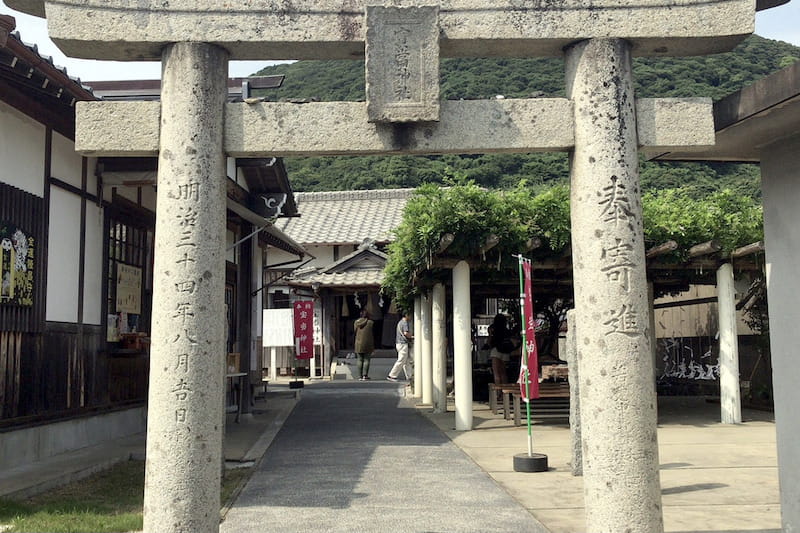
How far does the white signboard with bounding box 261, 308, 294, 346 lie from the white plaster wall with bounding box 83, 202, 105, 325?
25.2 ft

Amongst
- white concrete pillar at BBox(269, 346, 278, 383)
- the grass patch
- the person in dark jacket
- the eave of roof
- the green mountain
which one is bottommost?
the grass patch

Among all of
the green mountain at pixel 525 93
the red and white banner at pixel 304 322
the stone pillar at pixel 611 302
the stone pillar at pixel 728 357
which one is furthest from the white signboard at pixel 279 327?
the green mountain at pixel 525 93

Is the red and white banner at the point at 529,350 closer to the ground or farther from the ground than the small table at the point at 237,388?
farther from the ground

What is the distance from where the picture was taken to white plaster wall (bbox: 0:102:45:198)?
9.10 m

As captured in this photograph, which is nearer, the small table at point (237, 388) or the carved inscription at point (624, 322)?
the carved inscription at point (624, 322)

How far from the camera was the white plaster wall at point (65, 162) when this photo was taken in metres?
10.4

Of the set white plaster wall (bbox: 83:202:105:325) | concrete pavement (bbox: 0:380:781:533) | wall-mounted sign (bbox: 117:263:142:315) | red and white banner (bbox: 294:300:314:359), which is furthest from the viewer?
red and white banner (bbox: 294:300:314:359)

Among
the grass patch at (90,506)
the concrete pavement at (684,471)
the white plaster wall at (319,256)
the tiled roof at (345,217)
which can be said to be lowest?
the concrete pavement at (684,471)

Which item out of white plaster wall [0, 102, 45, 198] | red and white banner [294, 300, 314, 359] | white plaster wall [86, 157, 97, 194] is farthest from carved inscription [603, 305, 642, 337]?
red and white banner [294, 300, 314, 359]

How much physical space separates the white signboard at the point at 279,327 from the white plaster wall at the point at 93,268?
7.69m

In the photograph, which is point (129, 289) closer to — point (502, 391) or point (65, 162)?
point (65, 162)

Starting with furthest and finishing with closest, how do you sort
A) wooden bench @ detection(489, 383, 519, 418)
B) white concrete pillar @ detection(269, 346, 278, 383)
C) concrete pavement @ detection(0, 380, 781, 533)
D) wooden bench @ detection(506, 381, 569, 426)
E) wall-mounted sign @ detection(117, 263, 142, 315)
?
white concrete pillar @ detection(269, 346, 278, 383) < wooden bench @ detection(489, 383, 519, 418) < wooden bench @ detection(506, 381, 569, 426) < wall-mounted sign @ detection(117, 263, 142, 315) < concrete pavement @ detection(0, 380, 781, 533)

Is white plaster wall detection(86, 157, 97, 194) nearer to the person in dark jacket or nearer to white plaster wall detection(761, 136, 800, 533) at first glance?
the person in dark jacket

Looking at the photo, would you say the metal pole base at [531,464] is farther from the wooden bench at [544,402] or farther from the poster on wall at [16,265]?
the poster on wall at [16,265]
